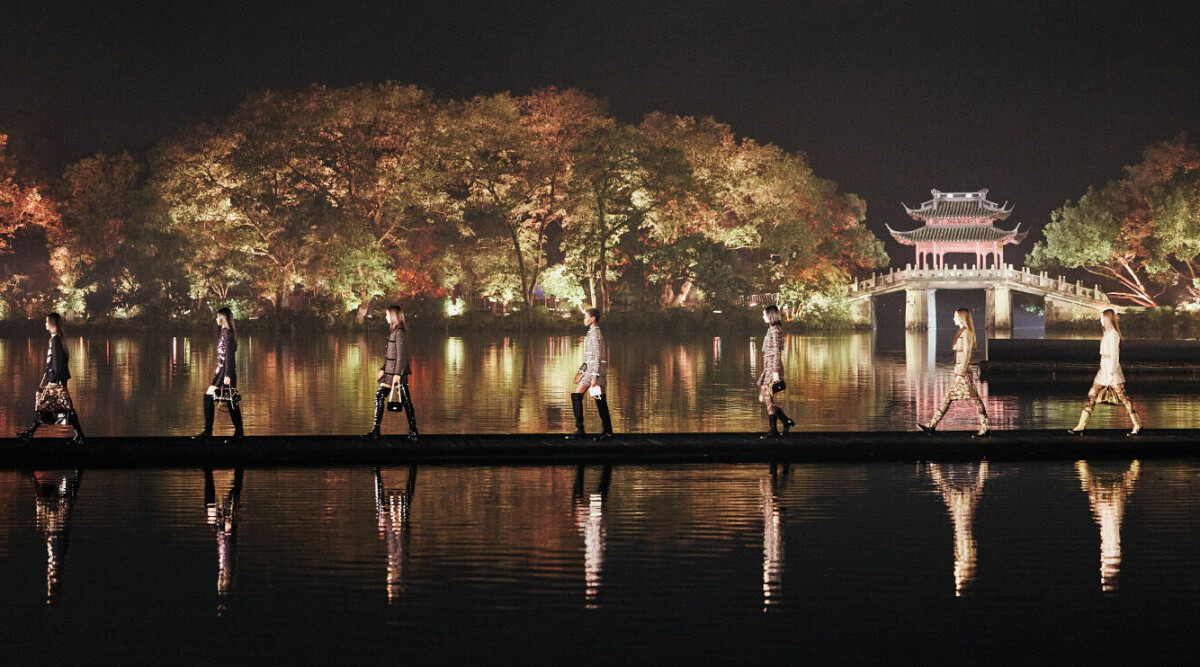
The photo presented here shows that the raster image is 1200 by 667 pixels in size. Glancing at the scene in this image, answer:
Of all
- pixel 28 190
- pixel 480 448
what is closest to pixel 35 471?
pixel 480 448

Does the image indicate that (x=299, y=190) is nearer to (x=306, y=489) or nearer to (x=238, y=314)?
(x=238, y=314)

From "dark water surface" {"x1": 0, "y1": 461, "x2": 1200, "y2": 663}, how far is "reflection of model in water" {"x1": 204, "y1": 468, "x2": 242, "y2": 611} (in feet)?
0.13

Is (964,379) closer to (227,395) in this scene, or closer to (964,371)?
(964,371)

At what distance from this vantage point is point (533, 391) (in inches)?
1096

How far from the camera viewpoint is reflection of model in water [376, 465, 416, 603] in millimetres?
9342

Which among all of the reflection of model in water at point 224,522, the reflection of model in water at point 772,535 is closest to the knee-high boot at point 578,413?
the reflection of model in water at point 772,535

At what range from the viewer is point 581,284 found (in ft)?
249

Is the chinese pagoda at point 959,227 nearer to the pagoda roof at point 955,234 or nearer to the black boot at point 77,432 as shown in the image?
the pagoda roof at point 955,234

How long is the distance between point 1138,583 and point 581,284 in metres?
67.2

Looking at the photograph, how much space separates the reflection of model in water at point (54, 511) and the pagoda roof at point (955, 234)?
92765 millimetres

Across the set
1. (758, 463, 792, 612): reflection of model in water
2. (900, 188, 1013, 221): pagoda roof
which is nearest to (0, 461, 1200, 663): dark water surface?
(758, 463, 792, 612): reflection of model in water

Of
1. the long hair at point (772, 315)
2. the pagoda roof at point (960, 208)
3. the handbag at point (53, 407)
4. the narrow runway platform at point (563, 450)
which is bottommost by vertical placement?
the narrow runway platform at point (563, 450)

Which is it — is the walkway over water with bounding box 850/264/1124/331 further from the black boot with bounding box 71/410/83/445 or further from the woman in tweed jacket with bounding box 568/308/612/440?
the black boot with bounding box 71/410/83/445

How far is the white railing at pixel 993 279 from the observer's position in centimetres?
8594
